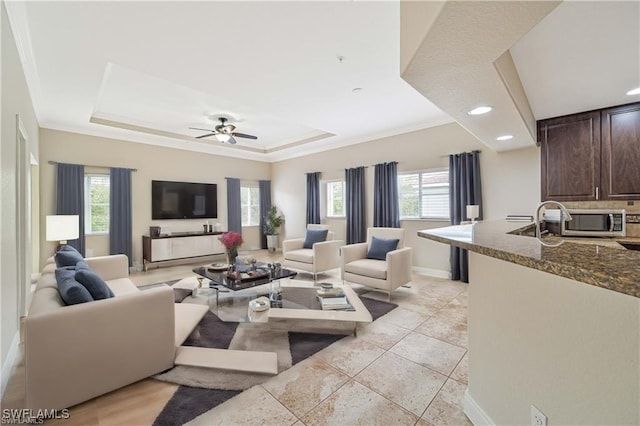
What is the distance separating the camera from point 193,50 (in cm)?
262

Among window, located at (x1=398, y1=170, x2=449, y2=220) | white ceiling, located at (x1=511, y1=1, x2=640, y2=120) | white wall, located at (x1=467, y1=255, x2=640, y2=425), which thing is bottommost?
white wall, located at (x1=467, y1=255, x2=640, y2=425)

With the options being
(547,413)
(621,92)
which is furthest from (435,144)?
(547,413)

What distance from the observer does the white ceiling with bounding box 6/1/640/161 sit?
2068mm

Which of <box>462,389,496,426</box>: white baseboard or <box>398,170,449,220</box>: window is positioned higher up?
<box>398,170,449,220</box>: window

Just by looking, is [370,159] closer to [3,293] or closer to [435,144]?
[435,144]

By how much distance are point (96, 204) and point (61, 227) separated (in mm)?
2363

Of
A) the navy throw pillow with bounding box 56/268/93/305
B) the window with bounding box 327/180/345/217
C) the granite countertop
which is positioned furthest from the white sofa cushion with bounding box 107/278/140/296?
the window with bounding box 327/180/345/217

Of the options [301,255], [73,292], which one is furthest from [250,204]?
[73,292]

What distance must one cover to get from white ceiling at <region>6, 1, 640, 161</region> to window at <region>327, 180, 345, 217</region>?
2.40 metres

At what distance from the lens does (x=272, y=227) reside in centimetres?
750

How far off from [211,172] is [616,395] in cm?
720

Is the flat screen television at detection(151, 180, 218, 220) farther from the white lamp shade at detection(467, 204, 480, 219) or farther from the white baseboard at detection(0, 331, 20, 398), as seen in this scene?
the white lamp shade at detection(467, 204, 480, 219)

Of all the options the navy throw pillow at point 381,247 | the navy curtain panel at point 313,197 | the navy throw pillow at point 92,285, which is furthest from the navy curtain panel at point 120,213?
the navy throw pillow at point 381,247

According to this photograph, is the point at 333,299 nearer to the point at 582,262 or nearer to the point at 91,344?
the point at 91,344
